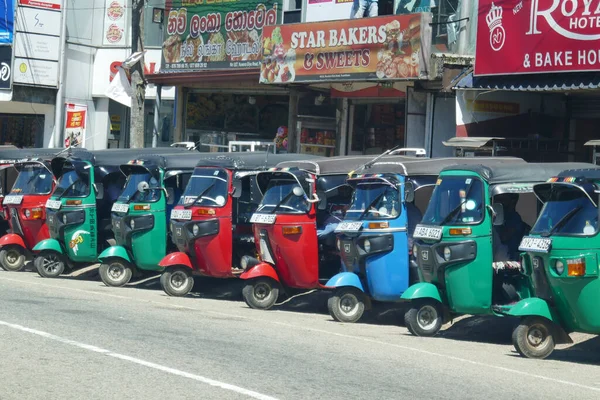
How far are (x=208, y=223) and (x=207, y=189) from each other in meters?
0.57

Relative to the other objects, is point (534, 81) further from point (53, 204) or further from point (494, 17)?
point (53, 204)

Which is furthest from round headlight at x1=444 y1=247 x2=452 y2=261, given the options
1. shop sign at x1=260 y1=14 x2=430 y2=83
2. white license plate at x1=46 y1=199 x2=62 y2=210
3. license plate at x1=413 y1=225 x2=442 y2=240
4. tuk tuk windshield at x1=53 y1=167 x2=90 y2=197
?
shop sign at x1=260 y1=14 x2=430 y2=83

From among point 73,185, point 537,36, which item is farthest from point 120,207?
point 537,36

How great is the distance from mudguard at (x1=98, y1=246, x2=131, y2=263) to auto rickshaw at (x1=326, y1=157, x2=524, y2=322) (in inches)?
177

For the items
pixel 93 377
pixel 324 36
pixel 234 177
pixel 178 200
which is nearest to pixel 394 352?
pixel 93 377

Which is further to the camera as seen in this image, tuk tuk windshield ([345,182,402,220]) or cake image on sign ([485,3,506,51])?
cake image on sign ([485,3,506,51])

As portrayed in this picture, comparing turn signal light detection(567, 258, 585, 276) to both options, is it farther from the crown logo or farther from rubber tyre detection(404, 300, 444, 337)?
the crown logo

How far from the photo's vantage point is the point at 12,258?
19203 mm

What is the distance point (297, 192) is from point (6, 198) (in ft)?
22.1

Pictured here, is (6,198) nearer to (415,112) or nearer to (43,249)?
(43,249)

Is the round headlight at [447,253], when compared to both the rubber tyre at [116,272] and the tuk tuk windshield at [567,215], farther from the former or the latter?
the rubber tyre at [116,272]

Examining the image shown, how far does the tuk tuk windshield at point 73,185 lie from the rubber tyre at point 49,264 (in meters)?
1.14

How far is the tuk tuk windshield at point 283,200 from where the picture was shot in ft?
47.8

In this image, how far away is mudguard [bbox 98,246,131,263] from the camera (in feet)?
55.7
